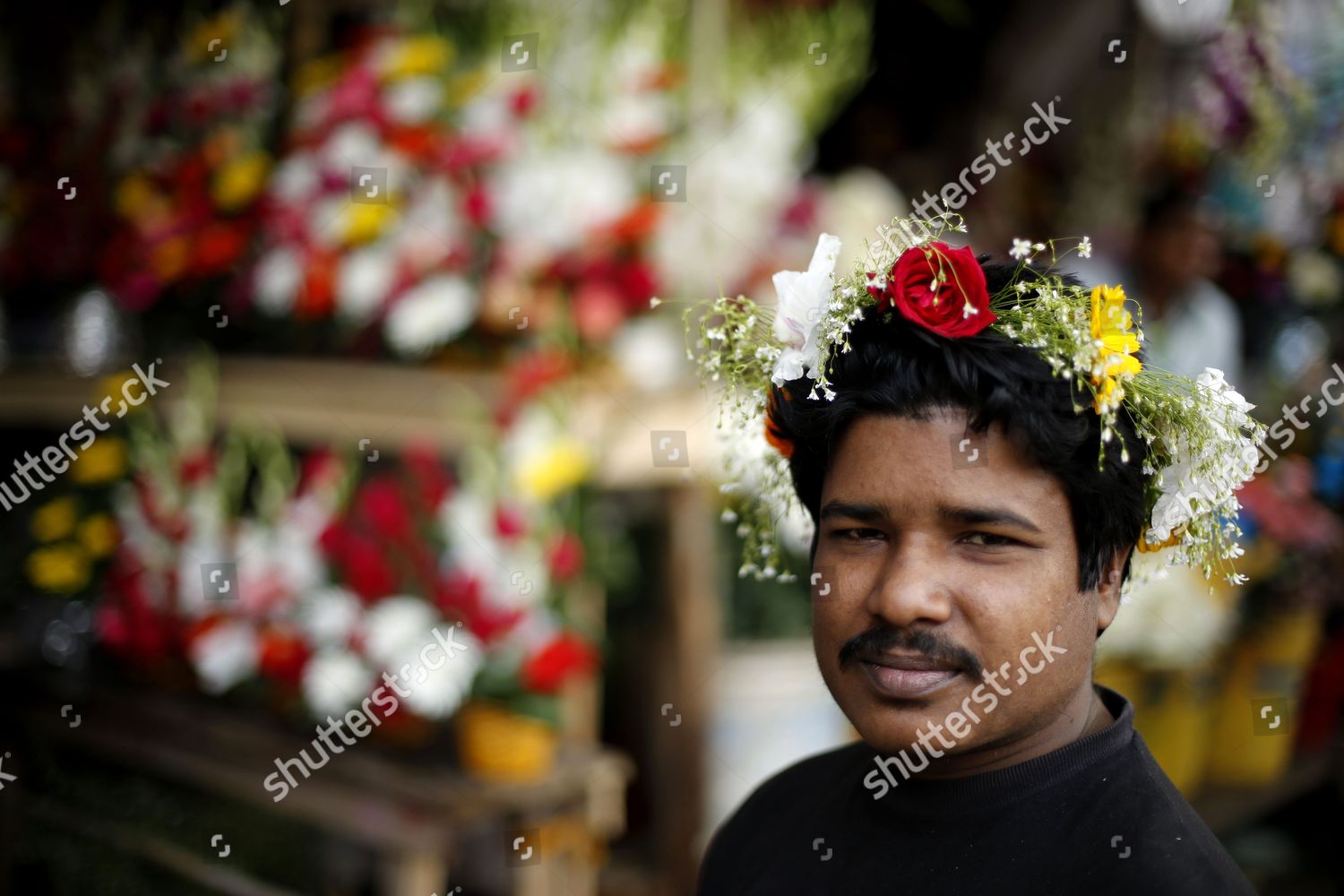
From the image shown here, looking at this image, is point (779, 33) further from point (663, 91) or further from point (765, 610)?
point (765, 610)

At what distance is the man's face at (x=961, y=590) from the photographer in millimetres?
1064

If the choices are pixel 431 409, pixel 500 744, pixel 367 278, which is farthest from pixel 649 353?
pixel 500 744

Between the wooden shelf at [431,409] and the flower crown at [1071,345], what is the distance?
158 centimetres

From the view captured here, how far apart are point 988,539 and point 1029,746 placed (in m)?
0.21

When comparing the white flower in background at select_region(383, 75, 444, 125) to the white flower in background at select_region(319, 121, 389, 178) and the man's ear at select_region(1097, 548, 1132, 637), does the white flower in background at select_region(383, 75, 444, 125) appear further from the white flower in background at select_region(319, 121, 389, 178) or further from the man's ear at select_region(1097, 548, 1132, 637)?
the man's ear at select_region(1097, 548, 1132, 637)

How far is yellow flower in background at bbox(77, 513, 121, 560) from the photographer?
336 cm

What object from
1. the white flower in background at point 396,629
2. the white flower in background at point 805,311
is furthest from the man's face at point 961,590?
the white flower in background at point 396,629

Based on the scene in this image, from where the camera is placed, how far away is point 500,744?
263 centimetres

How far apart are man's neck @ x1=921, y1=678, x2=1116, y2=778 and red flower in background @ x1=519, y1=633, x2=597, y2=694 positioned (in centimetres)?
159

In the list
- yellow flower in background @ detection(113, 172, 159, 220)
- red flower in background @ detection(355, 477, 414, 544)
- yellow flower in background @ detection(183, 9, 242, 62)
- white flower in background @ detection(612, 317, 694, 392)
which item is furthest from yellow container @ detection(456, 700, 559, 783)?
yellow flower in background @ detection(183, 9, 242, 62)

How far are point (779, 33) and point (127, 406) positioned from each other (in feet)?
7.62

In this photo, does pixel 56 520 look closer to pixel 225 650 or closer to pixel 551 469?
pixel 225 650

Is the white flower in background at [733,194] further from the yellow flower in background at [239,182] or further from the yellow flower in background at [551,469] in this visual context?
the yellow flower in background at [239,182]

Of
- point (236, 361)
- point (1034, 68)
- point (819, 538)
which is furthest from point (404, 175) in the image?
point (1034, 68)
